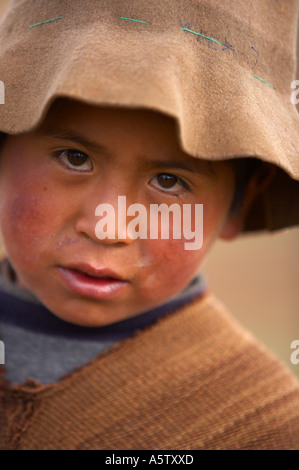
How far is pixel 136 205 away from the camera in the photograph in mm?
1029

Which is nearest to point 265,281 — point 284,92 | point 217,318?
point 217,318

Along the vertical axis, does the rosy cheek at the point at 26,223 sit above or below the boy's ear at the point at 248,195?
below

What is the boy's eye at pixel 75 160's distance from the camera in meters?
1.04

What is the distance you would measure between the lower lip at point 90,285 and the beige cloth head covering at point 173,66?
11.4 inches

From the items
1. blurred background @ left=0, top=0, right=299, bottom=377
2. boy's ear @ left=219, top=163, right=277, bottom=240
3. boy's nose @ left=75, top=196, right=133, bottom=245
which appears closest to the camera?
boy's nose @ left=75, top=196, right=133, bottom=245

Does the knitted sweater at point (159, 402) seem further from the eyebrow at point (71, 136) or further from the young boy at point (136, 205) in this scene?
the eyebrow at point (71, 136)

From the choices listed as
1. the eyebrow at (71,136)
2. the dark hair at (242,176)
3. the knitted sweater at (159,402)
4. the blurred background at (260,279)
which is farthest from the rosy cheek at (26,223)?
the blurred background at (260,279)

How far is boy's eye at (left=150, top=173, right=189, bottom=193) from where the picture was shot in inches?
41.8

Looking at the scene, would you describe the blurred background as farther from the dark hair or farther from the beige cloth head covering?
the beige cloth head covering

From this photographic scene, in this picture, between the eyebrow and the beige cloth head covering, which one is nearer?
the beige cloth head covering

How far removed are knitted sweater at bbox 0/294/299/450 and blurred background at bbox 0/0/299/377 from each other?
2719 millimetres

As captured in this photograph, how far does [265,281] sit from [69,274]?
3.55 m

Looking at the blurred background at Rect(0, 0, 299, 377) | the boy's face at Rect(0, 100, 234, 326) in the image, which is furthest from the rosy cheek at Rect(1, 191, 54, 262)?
the blurred background at Rect(0, 0, 299, 377)

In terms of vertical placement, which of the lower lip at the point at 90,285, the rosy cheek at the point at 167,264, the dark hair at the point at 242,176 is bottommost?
the lower lip at the point at 90,285
